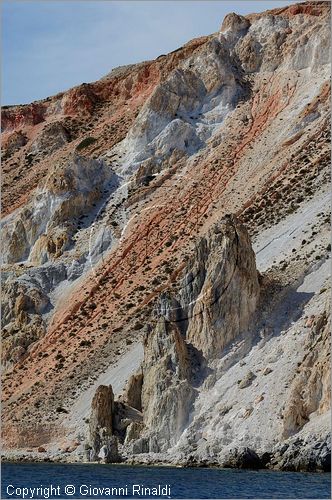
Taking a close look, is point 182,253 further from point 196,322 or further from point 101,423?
point 101,423

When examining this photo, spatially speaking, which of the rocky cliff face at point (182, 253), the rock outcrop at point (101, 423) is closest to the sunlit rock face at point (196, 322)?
the rocky cliff face at point (182, 253)

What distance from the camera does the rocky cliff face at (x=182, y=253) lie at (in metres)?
57.2

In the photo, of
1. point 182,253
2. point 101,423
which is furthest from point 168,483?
point 182,253

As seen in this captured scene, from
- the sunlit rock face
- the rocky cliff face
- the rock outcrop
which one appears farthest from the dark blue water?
the sunlit rock face

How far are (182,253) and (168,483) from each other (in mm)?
31136

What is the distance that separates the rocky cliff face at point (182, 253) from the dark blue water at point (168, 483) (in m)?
2.49

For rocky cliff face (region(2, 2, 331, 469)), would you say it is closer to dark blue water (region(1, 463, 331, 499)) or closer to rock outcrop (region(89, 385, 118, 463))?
rock outcrop (region(89, 385, 118, 463))

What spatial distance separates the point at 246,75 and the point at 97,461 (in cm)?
4256

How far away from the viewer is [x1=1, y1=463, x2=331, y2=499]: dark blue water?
140 feet

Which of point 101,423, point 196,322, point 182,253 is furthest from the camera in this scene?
point 182,253

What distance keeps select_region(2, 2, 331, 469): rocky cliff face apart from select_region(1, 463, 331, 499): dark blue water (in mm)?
2495

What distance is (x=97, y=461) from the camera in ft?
190

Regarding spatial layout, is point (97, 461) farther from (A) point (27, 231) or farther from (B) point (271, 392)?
(A) point (27, 231)

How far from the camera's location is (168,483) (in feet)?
152
